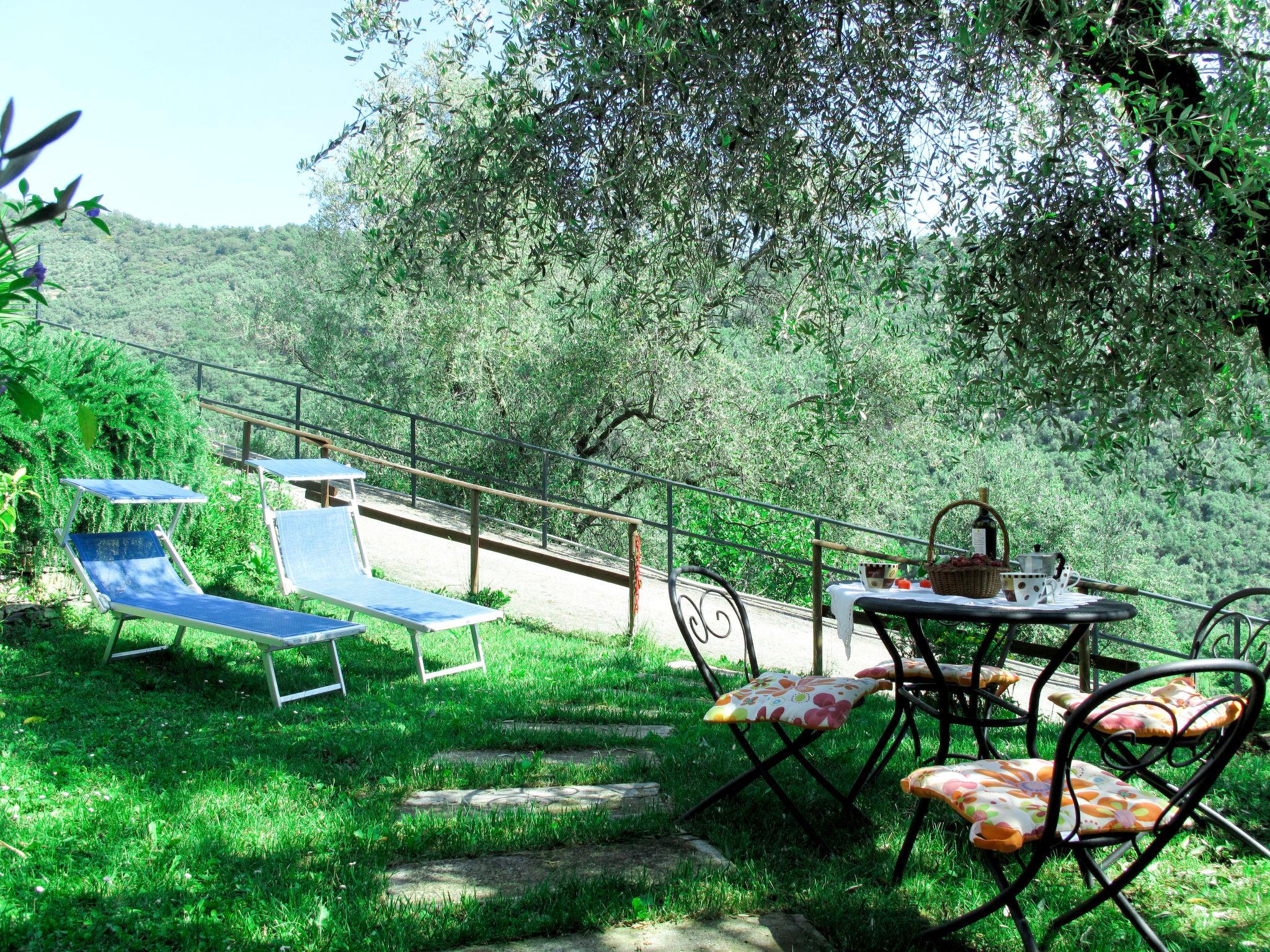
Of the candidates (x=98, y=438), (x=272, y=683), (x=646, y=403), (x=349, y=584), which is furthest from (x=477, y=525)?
(x=646, y=403)

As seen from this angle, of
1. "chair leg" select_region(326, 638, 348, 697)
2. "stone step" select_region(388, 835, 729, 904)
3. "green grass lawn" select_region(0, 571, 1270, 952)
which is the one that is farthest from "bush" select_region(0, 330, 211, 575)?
"stone step" select_region(388, 835, 729, 904)

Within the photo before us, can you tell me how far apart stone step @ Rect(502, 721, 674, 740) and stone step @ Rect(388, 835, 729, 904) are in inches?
47.9

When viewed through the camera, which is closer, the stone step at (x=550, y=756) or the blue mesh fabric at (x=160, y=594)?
the stone step at (x=550, y=756)

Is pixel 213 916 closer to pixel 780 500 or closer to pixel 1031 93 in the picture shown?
pixel 1031 93

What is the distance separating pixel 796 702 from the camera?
2.85 m

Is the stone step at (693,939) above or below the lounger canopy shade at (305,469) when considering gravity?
below

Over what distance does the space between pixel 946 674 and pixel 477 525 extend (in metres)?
4.44

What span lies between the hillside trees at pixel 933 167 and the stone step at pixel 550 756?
7.53 ft

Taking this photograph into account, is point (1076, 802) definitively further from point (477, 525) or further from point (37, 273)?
point (477, 525)

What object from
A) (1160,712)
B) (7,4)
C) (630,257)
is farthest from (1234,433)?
(7,4)

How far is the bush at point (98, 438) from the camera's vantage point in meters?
5.16

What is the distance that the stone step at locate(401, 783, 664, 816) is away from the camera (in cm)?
305

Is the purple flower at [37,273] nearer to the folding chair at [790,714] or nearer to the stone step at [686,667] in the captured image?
the folding chair at [790,714]

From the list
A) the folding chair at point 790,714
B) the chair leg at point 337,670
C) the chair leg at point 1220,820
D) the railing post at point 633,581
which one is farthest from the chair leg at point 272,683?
the chair leg at point 1220,820
